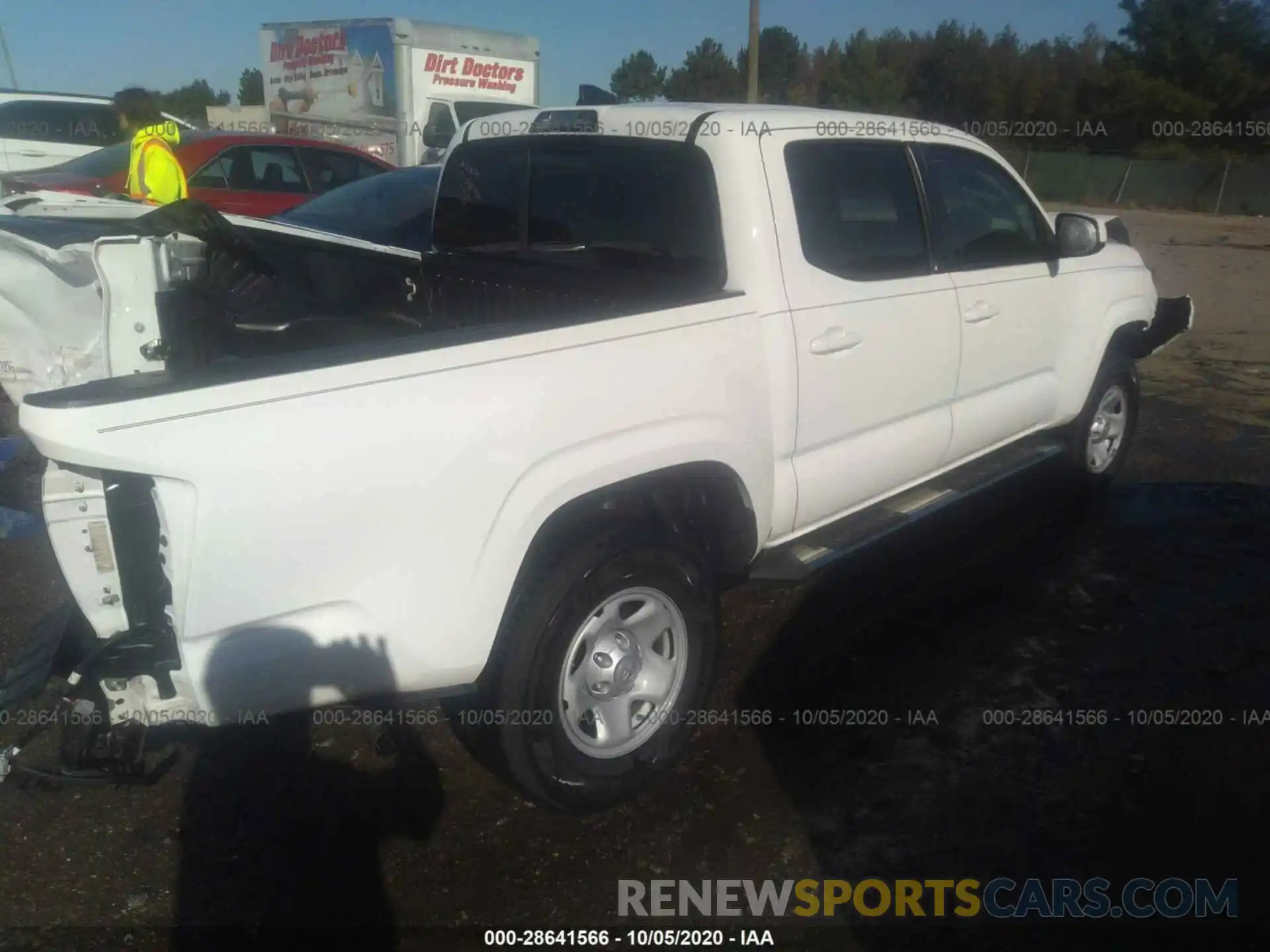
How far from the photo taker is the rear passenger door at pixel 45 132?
12266 millimetres

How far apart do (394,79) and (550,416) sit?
47.1 feet

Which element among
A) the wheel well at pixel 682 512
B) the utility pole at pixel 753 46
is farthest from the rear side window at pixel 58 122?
the wheel well at pixel 682 512

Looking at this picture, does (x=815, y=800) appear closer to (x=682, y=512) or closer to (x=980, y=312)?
(x=682, y=512)

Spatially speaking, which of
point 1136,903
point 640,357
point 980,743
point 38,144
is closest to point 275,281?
point 640,357

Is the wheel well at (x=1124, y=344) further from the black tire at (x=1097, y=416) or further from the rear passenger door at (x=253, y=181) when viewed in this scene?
the rear passenger door at (x=253, y=181)

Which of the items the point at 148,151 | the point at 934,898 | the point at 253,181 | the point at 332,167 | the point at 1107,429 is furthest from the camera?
the point at 332,167

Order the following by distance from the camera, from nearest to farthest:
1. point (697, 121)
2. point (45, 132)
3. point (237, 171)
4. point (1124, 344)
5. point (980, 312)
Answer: point (697, 121) < point (980, 312) < point (1124, 344) < point (237, 171) < point (45, 132)

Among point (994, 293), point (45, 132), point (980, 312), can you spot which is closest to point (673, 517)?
point (980, 312)

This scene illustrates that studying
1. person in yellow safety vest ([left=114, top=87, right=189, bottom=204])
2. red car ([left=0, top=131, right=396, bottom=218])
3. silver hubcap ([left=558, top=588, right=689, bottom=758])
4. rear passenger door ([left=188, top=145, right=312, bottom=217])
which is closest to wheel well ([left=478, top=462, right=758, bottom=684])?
silver hubcap ([left=558, top=588, right=689, bottom=758])

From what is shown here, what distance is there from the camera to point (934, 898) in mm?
2699

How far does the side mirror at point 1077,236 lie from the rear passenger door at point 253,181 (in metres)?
7.20

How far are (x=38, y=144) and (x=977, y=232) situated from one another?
40.5ft

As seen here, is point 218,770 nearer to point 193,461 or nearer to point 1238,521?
point 193,461

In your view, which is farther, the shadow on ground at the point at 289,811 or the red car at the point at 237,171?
the red car at the point at 237,171
